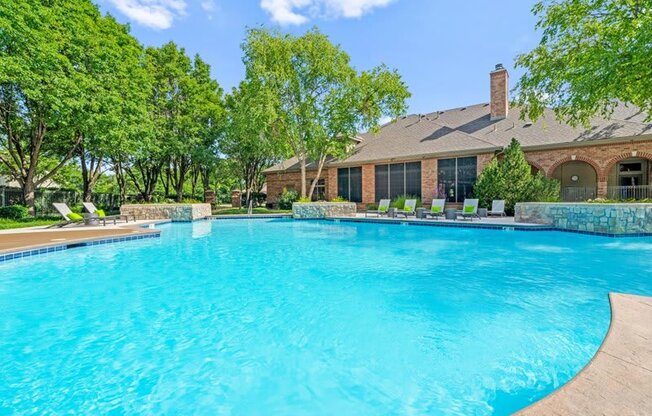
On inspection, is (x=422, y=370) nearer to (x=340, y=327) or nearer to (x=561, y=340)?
(x=340, y=327)

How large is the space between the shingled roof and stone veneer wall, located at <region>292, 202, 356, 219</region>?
15.2ft

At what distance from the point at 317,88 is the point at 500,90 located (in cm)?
1153

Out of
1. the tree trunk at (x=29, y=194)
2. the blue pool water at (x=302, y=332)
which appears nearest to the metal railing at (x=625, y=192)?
the blue pool water at (x=302, y=332)

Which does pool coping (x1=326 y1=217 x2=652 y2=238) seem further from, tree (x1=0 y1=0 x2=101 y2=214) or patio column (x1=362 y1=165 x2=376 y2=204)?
tree (x1=0 y1=0 x2=101 y2=214)

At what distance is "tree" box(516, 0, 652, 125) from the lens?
328 inches

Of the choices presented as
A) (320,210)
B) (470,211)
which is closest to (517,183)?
(470,211)

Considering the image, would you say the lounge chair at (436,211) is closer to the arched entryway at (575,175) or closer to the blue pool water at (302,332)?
the arched entryway at (575,175)

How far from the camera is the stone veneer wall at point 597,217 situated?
1100cm

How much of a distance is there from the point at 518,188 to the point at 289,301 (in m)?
14.9

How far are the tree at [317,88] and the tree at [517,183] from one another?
768 centimetres

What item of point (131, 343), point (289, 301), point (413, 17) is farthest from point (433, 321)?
point (413, 17)

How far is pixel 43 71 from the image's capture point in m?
13.5

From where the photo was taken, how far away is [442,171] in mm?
19797

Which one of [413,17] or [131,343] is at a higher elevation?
[413,17]
